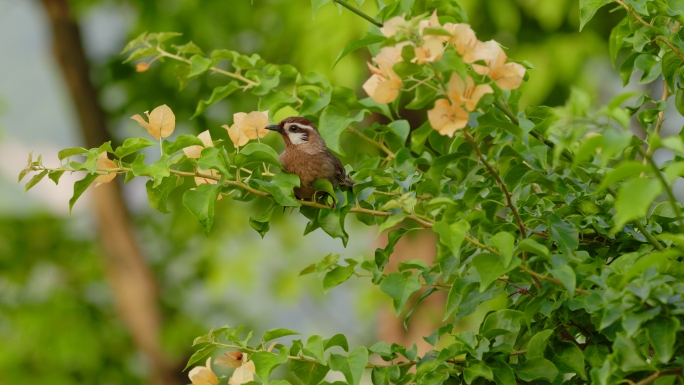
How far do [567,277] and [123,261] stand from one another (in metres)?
5.81

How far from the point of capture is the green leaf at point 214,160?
1597 mm

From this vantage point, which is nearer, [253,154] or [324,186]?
[253,154]

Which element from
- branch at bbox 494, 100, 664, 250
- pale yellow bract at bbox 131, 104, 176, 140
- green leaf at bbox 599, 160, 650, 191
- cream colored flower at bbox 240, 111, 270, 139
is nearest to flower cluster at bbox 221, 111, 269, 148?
cream colored flower at bbox 240, 111, 270, 139

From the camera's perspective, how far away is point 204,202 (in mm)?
1644

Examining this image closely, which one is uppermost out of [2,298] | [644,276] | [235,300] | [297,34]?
[644,276]

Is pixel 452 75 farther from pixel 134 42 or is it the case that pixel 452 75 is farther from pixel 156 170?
pixel 134 42

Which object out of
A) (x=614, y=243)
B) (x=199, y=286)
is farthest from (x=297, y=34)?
(x=614, y=243)

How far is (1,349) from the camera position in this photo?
6965 mm

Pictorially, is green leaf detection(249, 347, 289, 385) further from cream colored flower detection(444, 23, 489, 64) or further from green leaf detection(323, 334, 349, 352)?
cream colored flower detection(444, 23, 489, 64)

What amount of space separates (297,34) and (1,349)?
3885 mm

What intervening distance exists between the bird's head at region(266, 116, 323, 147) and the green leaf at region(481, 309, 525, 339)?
0.85m

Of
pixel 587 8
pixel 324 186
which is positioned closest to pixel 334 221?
pixel 324 186

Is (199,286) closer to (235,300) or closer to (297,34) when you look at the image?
(235,300)

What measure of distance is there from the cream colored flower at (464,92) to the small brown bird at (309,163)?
0.64m
